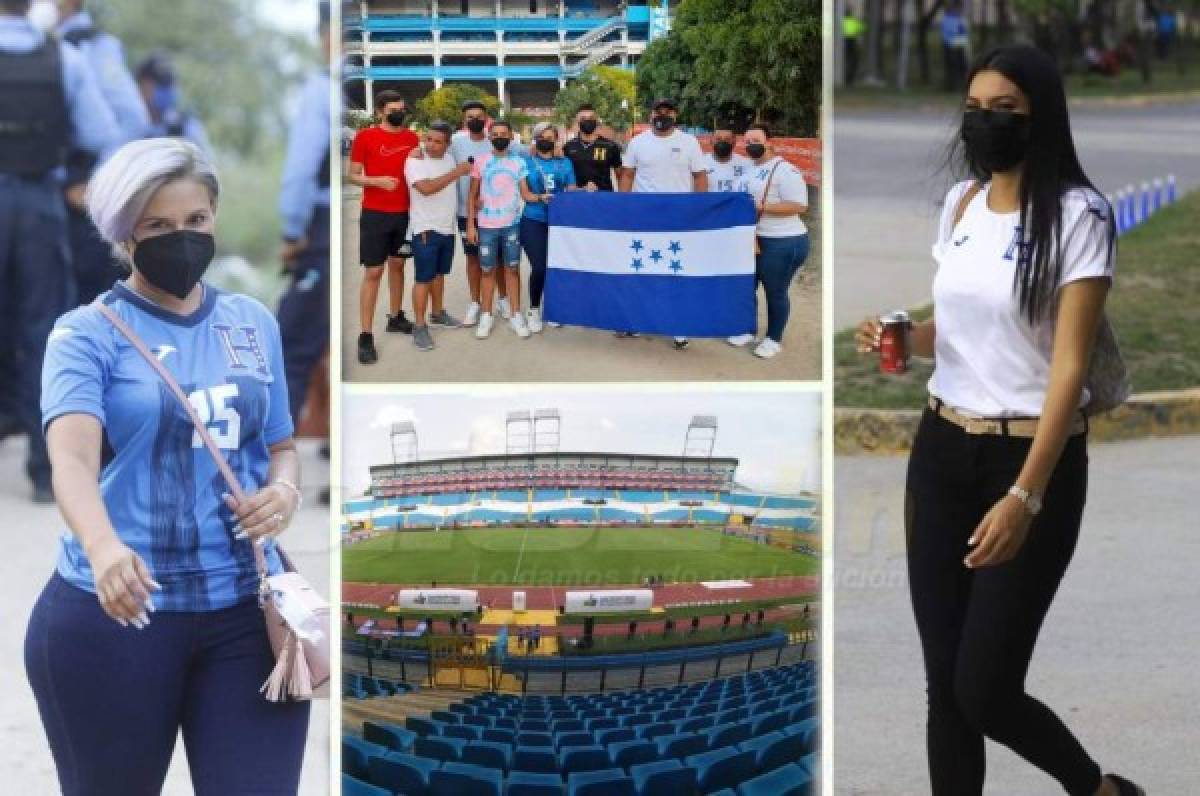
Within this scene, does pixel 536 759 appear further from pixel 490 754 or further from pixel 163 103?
pixel 163 103

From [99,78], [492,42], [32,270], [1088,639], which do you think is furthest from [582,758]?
[1088,639]

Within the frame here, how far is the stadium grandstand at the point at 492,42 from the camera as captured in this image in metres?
3.33

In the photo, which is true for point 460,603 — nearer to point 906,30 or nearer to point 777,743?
point 777,743

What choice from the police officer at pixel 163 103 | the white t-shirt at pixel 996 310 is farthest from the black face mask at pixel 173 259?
the white t-shirt at pixel 996 310

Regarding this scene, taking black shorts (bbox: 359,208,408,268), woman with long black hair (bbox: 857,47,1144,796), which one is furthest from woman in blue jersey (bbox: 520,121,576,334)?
woman with long black hair (bbox: 857,47,1144,796)

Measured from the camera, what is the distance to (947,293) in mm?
3369

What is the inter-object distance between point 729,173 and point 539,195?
33 cm

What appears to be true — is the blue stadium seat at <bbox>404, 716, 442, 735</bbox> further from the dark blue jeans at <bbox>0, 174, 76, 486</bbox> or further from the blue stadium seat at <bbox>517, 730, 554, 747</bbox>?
the dark blue jeans at <bbox>0, 174, 76, 486</bbox>

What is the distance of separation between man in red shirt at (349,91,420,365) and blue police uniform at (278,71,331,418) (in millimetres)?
99

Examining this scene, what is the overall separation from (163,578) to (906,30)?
24.5 m

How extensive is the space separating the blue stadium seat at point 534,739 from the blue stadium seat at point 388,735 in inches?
7.5

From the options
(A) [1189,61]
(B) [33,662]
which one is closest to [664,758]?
(B) [33,662]

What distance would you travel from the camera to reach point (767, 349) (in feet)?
11.3

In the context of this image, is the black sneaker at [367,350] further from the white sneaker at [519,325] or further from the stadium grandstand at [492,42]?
the stadium grandstand at [492,42]
